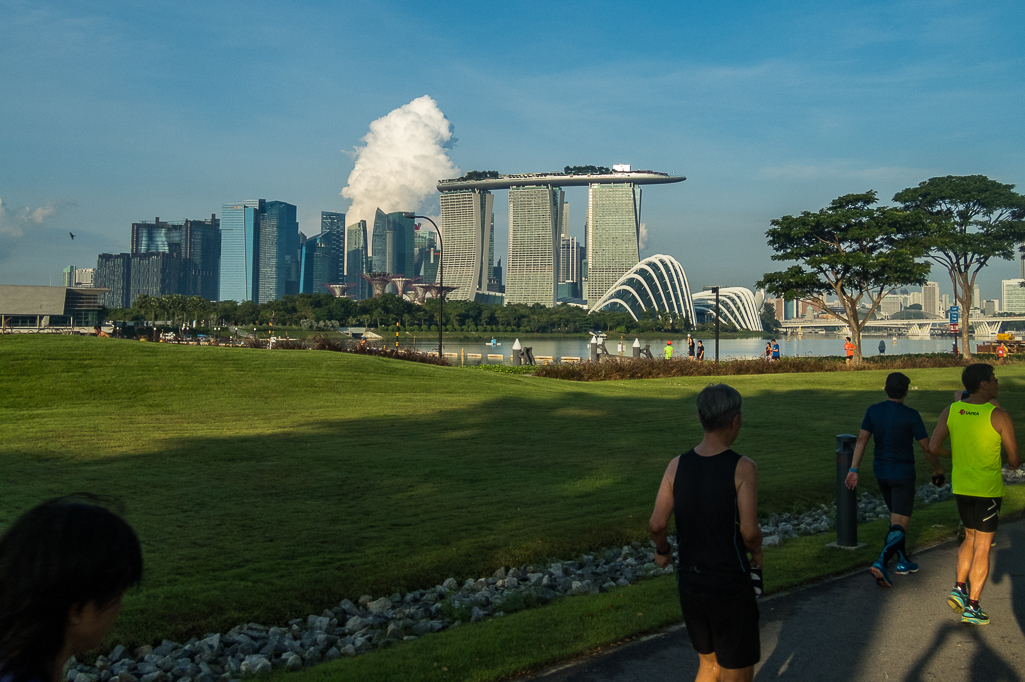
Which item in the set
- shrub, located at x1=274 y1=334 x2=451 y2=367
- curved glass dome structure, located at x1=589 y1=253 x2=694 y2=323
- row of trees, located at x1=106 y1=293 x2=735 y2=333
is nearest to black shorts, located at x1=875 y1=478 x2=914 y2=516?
shrub, located at x1=274 y1=334 x2=451 y2=367

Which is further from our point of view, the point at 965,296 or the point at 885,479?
the point at 965,296

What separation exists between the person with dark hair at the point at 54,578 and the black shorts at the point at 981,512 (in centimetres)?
551

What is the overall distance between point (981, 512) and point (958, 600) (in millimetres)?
645

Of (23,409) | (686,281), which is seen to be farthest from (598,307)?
(23,409)

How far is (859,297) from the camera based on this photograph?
43.8 metres

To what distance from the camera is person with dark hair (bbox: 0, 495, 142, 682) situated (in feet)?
5.34

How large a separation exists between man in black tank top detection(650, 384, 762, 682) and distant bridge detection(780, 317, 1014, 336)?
107004 millimetres

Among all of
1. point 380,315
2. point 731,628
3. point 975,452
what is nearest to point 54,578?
point 731,628

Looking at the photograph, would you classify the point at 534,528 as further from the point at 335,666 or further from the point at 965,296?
the point at 965,296

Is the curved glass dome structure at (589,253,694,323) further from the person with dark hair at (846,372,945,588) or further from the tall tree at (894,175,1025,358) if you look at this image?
the person with dark hair at (846,372,945,588)

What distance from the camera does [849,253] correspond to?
135 ft

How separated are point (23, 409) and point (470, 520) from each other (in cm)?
1120

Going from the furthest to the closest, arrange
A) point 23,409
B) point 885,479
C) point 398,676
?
1. point 23,409
2. point 885,479
3. point 398,676

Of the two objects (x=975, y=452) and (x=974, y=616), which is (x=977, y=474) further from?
(x=974, y=616)
